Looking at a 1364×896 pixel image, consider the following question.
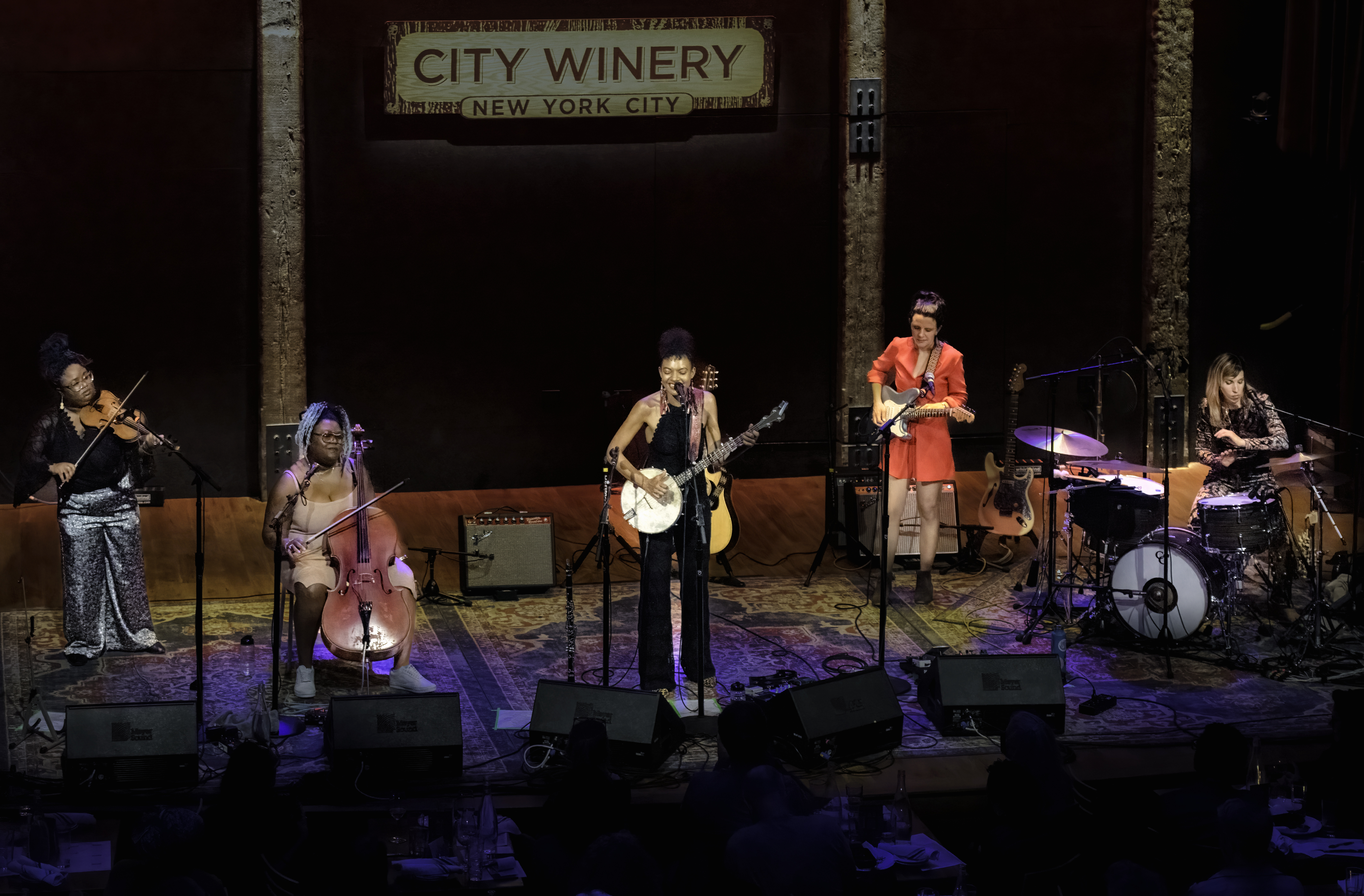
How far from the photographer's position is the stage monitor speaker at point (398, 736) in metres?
6.52

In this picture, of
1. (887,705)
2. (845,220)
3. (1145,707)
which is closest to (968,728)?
(887,705)

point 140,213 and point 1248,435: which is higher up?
point 140,213

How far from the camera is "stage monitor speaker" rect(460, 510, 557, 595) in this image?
391 inches

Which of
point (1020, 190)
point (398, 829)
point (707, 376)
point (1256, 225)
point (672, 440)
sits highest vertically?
point (1020, 190)

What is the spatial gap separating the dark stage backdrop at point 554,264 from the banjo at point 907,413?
3490 millimetres

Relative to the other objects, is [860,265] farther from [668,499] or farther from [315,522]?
[315,522]

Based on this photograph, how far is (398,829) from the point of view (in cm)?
553

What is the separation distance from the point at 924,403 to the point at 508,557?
292 centimetres

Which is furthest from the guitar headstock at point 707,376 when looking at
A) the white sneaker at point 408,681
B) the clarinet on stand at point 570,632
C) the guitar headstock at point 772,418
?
the white sneaker at point 408,681

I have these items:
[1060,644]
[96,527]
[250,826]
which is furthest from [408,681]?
[1060,644]

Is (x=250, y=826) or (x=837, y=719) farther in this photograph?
(x=837, y=719)

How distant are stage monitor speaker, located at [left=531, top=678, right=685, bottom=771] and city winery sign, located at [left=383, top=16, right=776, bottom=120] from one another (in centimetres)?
678

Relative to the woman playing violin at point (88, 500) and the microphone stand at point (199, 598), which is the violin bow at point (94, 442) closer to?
the woman playing violin at point (88, 500)

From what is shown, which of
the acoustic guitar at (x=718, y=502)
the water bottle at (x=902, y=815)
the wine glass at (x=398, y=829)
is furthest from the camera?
the acoustic guitar at (x=718, y=502)
